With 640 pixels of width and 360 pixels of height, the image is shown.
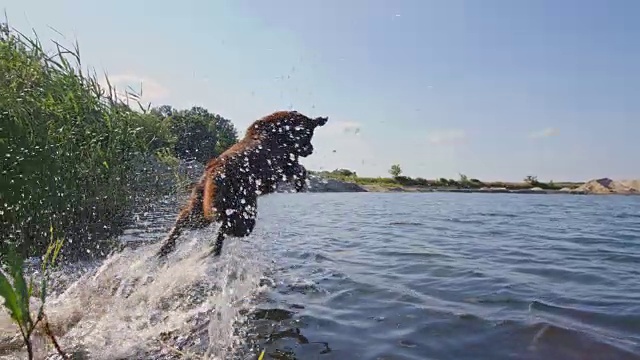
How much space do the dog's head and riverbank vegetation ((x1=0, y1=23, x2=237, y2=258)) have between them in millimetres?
3026

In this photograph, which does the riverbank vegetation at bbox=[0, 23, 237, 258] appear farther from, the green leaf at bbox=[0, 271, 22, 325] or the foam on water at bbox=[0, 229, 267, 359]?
the green leaf at bbox=[0, 271, 22, 325]

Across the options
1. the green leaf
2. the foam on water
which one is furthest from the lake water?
the green leaf

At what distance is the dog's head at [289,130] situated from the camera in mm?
6613

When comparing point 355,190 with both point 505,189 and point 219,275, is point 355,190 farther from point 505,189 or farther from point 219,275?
point 219,275

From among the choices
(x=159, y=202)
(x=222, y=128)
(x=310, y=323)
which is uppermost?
(x=222, y=128)

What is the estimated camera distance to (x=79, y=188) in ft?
26.0

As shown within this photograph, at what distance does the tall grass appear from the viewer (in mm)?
6664

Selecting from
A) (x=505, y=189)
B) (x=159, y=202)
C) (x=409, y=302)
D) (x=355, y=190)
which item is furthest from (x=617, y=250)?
(x=505, y=189)

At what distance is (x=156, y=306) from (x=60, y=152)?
10.3ft

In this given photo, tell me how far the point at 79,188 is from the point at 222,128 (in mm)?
43076

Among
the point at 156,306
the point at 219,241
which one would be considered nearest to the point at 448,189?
the point at 219,241

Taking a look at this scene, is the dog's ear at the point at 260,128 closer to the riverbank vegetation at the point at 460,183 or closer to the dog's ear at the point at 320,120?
the dog's ear at the point at 320,120

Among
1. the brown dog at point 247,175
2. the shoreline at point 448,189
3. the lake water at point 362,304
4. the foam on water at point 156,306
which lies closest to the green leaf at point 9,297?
the foam on water at point 156,306

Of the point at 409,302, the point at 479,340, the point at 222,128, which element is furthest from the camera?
the point at 222,128
